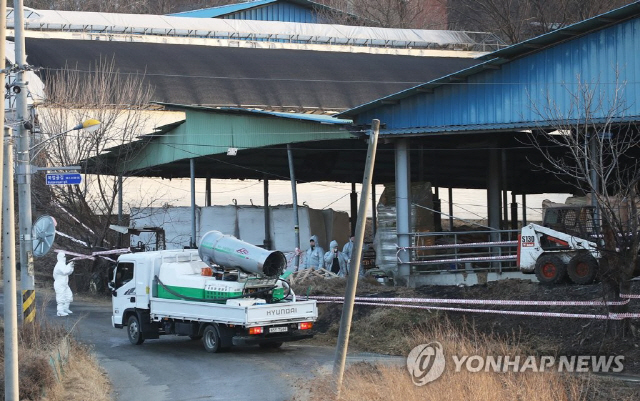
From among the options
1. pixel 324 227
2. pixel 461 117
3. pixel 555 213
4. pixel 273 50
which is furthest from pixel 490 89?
pixel 273 50

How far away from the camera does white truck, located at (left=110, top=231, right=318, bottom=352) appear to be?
1891cm

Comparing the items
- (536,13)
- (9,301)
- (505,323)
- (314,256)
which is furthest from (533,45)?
(536,13)

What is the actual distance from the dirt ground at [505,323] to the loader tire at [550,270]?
248 millimetres

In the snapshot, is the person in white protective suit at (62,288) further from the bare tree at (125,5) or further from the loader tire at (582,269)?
the bare tree at (125,5)

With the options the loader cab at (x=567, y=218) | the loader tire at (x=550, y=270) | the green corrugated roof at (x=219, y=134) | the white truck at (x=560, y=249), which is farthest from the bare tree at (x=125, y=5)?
the loader tire at (x=550, y=270)

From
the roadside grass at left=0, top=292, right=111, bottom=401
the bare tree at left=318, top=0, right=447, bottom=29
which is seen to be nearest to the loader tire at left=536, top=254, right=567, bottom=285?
the roadside grass at left=0, top=292, right=111, bottom=401

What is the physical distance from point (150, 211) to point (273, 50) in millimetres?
20986

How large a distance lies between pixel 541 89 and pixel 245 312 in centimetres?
1053

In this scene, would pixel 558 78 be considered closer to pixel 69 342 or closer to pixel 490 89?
pixel 490 89

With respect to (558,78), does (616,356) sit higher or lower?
lower

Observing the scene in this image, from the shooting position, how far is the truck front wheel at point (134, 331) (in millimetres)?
21750

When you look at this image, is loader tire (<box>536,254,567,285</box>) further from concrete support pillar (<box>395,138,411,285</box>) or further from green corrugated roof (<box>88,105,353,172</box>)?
green corrugated roof (<box>88,105,353,172</box>)

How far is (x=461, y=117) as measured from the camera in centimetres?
2478

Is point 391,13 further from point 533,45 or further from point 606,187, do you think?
point 606,187
